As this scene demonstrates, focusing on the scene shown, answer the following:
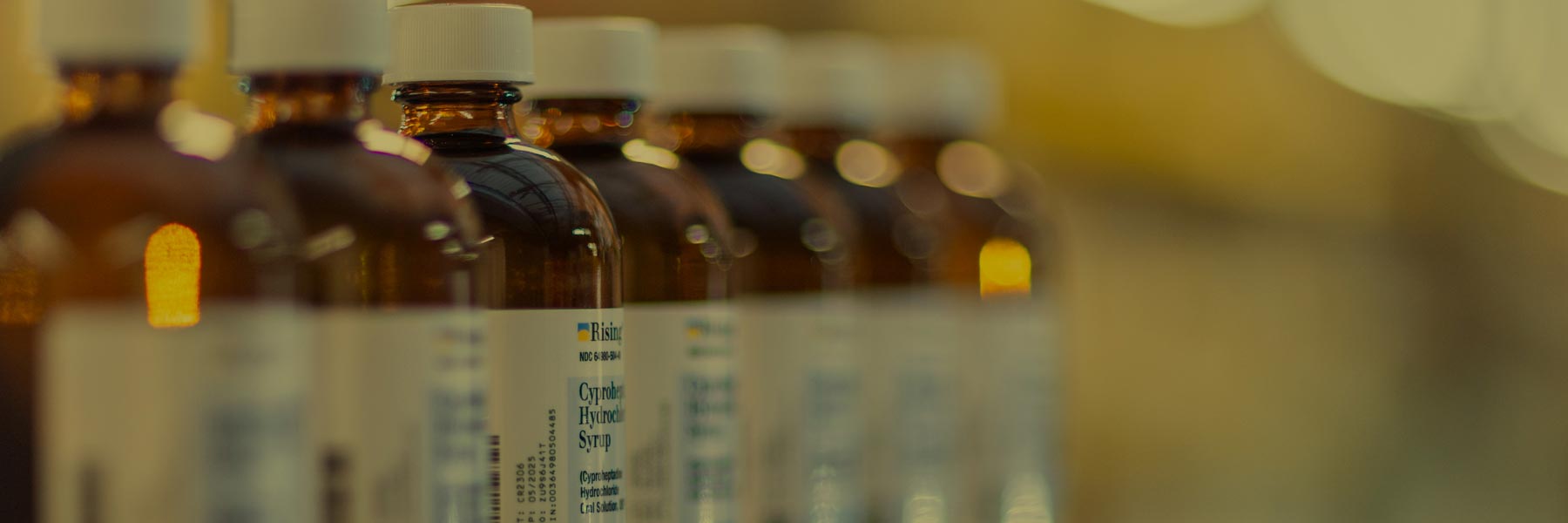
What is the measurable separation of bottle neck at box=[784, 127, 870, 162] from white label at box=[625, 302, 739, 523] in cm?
32

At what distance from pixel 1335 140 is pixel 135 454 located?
136 inches

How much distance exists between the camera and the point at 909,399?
1061 millimetres

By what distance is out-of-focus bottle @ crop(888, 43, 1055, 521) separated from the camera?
1.15 metres

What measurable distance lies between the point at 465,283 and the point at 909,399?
1.76ft

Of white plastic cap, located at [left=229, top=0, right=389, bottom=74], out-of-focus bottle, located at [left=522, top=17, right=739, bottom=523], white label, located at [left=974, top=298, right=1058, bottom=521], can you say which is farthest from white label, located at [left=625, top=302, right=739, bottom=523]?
white label, located at [left=974, top=298, right=1058, bottom=521]

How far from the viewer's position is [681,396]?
2.37ft

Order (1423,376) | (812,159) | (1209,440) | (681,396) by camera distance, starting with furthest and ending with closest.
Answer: (1423,376), (1209,440), (812,159), (681,396)

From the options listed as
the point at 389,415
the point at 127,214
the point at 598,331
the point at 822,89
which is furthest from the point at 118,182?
the point at 822,89

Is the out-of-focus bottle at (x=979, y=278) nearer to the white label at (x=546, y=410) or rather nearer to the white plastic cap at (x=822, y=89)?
the white plastic cap at (x=822, y=89)

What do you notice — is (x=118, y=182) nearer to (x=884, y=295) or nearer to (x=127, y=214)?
(x=127, y=214)

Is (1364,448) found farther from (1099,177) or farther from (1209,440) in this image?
(1099,177)

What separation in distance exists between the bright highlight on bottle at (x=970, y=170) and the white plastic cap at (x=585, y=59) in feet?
1.65

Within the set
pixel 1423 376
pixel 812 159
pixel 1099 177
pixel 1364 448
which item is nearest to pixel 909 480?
pixel 812 159

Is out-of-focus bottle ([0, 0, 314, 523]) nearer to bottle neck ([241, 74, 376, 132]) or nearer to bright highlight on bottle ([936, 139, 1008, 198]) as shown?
bottle neck ([241, 74, 376, 132])
